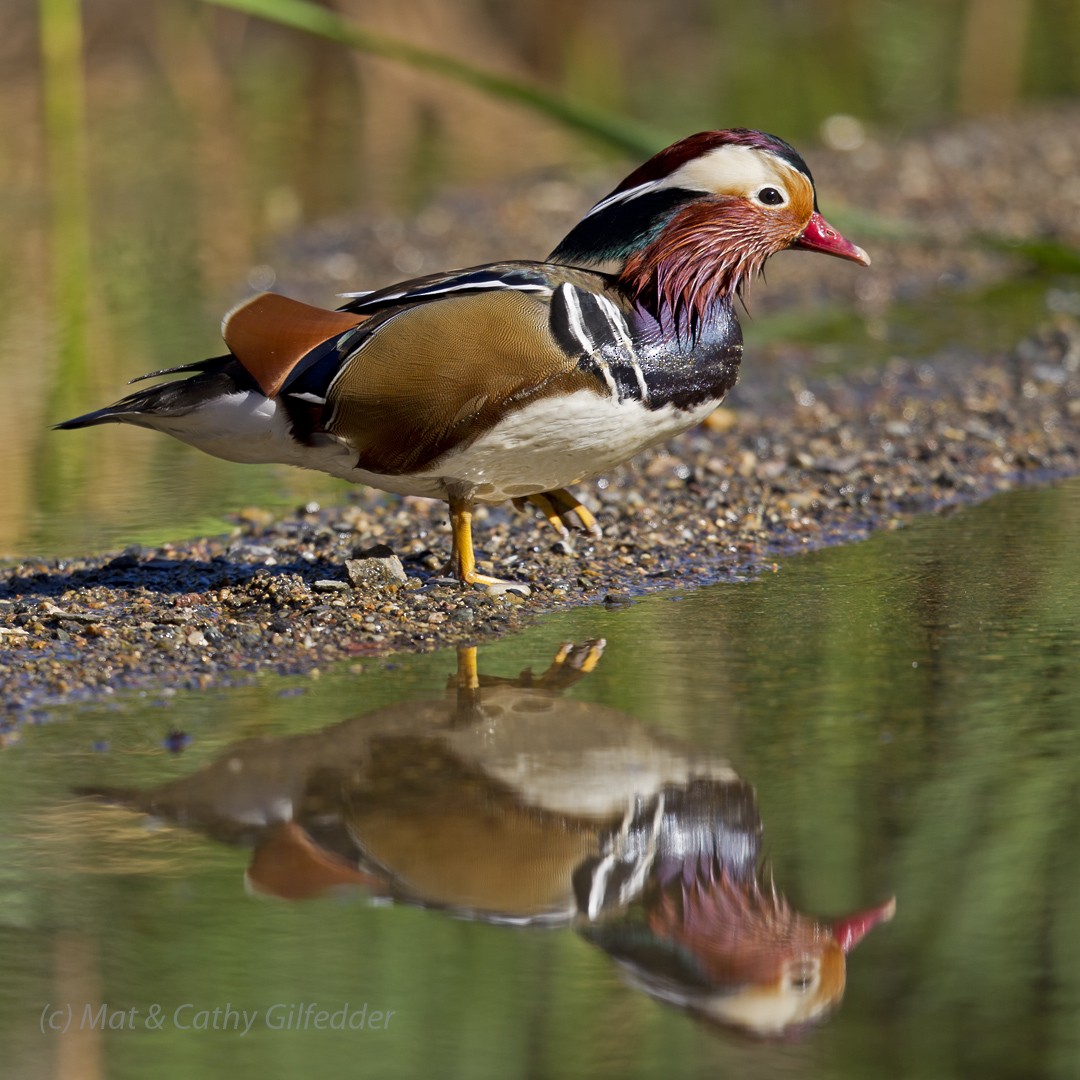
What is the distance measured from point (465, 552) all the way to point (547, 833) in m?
1.85

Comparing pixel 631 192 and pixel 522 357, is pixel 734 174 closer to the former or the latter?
pixel 631 192

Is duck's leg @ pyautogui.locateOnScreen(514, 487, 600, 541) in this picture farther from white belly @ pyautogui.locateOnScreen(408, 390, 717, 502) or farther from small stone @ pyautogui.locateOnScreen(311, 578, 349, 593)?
small stone @ pyautogui.locateOnScreen(311, 578, 349, 593)

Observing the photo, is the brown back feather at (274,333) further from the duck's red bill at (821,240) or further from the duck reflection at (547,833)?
the duck's red bill at (821,240)

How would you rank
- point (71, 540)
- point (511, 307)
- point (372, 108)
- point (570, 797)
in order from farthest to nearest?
1. point (372, 108)
2. point (71, 540)
3. point (511, 307)
4. point (570, 797)

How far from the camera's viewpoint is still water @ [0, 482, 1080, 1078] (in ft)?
10.7

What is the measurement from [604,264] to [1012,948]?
2.98 m

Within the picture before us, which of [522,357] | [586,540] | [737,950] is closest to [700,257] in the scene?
[522,357]

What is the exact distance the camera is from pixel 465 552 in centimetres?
577

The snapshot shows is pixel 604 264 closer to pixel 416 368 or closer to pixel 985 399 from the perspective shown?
pixel 416 368

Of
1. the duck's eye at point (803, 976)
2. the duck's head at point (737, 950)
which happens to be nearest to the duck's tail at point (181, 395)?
the duck's head at point (737, 950)

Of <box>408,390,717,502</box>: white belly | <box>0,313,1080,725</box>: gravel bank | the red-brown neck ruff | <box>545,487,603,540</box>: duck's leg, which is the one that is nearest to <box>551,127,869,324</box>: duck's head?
the red-brown neck ruff

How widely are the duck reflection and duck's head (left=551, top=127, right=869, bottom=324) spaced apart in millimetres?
1492

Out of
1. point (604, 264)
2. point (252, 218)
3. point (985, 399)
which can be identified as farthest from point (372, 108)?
point (604, 264)

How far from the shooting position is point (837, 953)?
347cm
